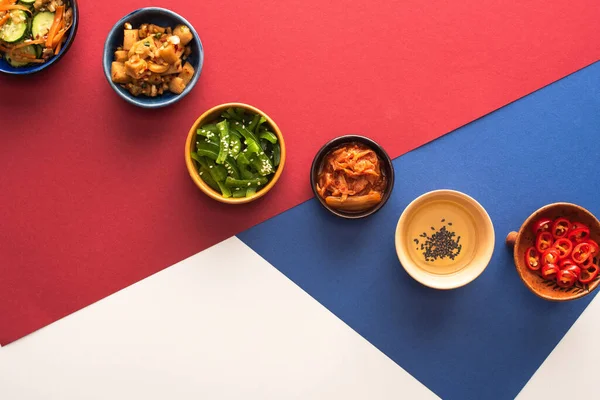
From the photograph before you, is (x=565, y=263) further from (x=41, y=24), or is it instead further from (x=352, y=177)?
(x=41, y=24)

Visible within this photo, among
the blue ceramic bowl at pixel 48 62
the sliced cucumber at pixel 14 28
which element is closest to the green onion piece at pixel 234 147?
the blue ceramic bowl at pixel 48 62

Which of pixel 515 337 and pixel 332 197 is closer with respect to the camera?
pixel 332 197

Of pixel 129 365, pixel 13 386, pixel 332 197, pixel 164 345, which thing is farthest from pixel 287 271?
pixel 13 386

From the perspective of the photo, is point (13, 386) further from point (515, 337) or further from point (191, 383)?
point (515, 337)

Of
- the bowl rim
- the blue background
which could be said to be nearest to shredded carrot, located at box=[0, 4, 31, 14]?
the bowl rim

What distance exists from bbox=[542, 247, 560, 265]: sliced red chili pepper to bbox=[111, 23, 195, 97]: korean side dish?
150 centimetres

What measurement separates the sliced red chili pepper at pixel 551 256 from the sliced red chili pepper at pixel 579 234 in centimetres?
9

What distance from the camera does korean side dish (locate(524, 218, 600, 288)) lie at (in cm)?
226

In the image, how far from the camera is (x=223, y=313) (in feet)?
8.01

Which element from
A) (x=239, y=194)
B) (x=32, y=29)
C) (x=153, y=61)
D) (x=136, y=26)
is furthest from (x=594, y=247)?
(x=32, y=29)

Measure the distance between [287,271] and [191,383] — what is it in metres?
0.60

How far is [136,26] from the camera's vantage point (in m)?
2.30

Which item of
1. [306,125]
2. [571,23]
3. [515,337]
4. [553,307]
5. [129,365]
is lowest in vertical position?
[129,365]

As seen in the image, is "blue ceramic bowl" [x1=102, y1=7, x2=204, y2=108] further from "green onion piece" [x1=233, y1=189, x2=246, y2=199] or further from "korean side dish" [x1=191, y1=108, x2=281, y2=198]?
"green onion piece" [x1=233, y1=189, x2=246, y2=199]
